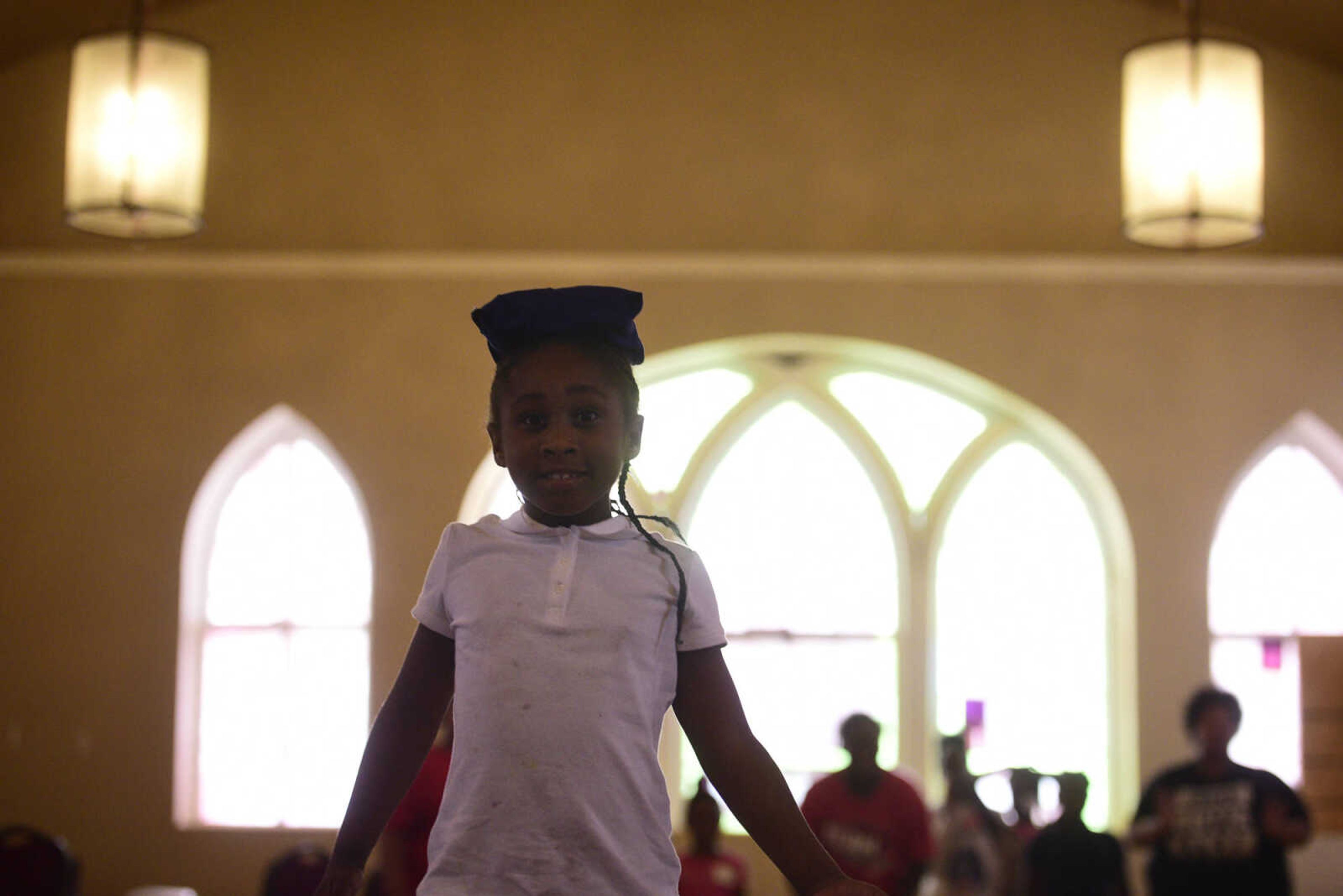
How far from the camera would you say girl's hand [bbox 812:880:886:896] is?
1.50 m

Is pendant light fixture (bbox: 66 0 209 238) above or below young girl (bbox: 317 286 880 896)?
above

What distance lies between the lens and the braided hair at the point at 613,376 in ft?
5.47

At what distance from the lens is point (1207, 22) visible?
775 centimetres

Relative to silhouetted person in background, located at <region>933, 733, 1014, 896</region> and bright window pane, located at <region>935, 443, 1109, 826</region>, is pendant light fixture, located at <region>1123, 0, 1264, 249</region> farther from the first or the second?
bright window pane, located at <region>935, 443, 1109, 826</region>

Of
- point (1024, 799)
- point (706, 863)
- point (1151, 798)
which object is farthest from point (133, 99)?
point (1151, 798)

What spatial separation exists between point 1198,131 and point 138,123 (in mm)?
3683

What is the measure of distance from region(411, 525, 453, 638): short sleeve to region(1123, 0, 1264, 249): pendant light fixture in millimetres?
4419

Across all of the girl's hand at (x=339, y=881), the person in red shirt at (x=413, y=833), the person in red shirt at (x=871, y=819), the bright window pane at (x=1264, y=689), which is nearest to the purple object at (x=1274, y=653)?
the bright window pane at (x=1264, y=689)

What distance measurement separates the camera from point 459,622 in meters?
1.66

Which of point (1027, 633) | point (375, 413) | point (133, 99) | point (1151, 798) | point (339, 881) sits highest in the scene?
point (133, 99)

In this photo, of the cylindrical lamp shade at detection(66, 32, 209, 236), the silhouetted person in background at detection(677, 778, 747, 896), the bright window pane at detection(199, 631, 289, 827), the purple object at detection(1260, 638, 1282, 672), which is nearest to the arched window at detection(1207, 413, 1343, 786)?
the purple object at detection(1260, 638, 1282, 672)

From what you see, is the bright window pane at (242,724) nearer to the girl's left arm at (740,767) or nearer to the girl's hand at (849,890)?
the girl's left arm at (740,767)

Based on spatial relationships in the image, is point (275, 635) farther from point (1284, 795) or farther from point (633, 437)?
point (633, 437)

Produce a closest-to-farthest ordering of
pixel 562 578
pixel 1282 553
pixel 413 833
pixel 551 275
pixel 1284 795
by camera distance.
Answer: pixel 562 578
pixel 413 833
pixel 1284 795
pixel 551 275
pixel 1282 553
